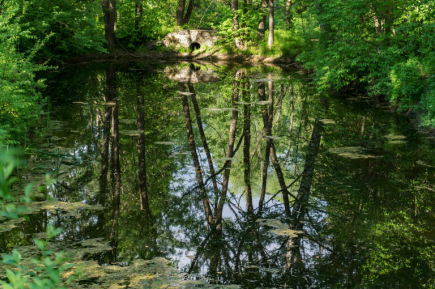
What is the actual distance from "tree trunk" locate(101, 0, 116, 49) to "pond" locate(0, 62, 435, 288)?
1399cm

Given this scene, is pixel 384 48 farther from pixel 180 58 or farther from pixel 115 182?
pixel 180 58

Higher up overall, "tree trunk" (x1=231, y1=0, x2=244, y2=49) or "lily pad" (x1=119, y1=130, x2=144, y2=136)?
"tree trunk" (x1=231, y1=0, x2=244, y2=49)

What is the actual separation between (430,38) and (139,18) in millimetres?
21185

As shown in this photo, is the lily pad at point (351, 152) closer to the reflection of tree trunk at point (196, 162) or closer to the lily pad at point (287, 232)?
the reflection of tree trunk at point (196, 162)

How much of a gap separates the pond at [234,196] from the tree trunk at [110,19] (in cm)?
1399

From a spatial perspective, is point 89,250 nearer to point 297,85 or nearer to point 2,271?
point 2,271

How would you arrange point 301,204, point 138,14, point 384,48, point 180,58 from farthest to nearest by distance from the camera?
point 138,14, point 180,58, point 384,48, point 301,204

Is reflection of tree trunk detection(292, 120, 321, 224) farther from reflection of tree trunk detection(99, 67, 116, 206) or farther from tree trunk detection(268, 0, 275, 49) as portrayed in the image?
tree trunk detection(268, 0, 275, 49)

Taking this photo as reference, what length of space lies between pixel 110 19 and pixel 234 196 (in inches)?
832

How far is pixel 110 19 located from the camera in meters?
24.4

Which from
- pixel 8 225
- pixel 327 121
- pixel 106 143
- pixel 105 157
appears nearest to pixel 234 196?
pixel 105 157

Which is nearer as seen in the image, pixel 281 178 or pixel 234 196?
pixel 234 196

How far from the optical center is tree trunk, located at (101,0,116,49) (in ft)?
78.2

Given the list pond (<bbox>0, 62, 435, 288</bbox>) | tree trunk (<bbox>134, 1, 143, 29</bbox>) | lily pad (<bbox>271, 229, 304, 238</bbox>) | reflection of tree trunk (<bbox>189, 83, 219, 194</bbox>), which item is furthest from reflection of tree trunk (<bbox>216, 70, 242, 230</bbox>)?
tree trunk (<bbox>134, 1, 143, 29</bbox>)
